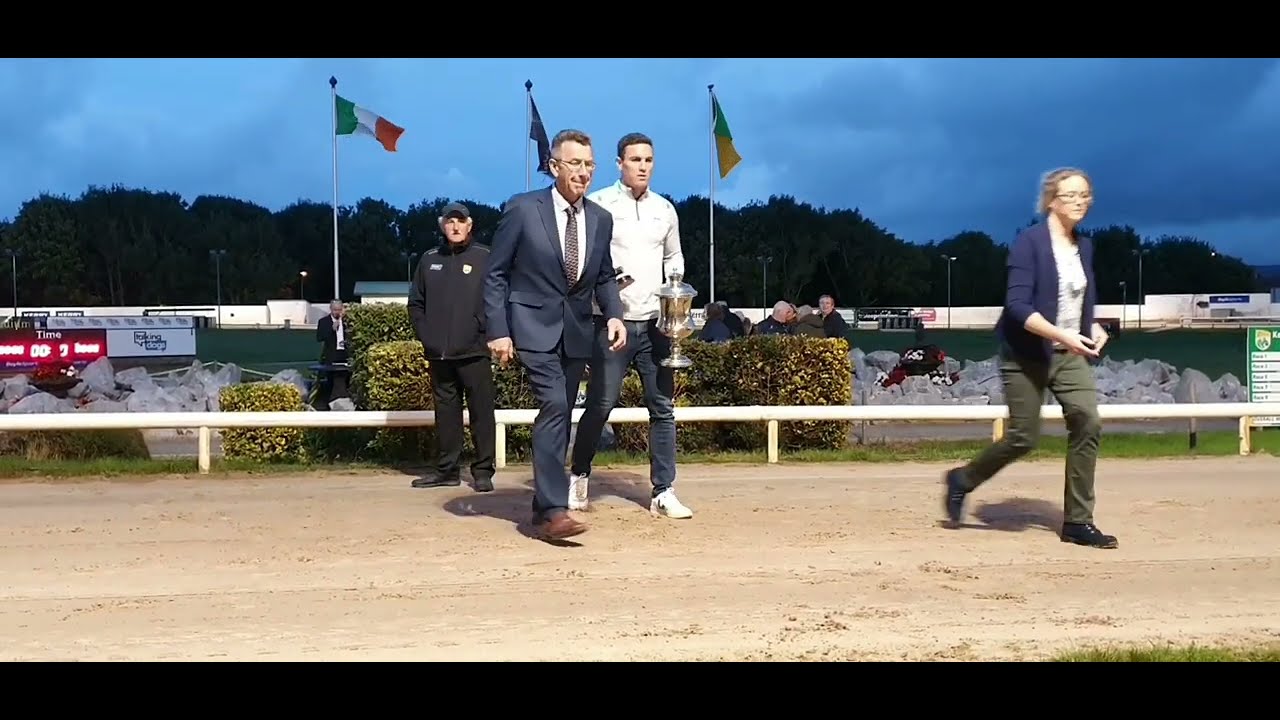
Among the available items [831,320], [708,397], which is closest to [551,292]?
[708,397]

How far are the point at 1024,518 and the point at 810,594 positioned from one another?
92.4 inches

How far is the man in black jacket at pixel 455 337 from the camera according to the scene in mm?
8320

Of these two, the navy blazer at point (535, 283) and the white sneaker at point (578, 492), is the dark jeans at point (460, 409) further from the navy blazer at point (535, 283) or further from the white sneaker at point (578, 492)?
the navy blazer at point (535, 283)

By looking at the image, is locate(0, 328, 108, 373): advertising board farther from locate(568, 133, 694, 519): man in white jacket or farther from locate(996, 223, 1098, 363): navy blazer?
locate(996, 223, 1098, 363): navy blazer

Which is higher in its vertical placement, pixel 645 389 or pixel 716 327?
pixel 716 327

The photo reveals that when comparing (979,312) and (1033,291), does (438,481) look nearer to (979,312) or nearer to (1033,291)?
(1033,291)

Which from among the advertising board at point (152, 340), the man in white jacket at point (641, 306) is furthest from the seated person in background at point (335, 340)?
the advertising board at point (152, 340)

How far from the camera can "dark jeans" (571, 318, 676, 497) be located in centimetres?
680

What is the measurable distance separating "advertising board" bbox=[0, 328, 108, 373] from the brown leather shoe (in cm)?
1798

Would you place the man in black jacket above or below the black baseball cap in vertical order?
below

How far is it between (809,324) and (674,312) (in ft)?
26.7

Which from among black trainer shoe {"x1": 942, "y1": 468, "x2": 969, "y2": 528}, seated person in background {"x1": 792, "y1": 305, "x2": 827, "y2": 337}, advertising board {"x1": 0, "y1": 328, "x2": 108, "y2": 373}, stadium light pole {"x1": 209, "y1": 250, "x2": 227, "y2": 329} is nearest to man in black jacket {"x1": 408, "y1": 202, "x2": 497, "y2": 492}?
black trainer shoe {"x1": 942, "y1": 468, "x2": 969, "y2": 528}

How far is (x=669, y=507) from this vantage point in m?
7.04

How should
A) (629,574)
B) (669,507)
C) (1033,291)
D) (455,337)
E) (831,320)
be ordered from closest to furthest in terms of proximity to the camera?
(629,574) < (1033,291) < (669,507) < (455,337) < (831,320)
